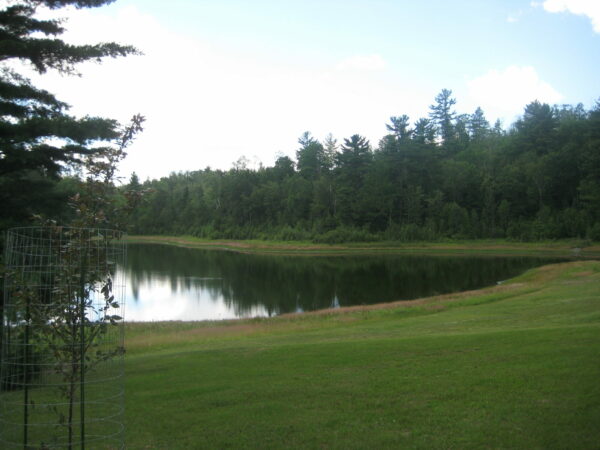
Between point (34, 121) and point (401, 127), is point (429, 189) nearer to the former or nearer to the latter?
point (401, 127)

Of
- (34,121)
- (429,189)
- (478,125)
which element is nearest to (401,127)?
(429,189)

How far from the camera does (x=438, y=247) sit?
235 ft

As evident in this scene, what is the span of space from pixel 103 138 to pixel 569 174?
81.4m

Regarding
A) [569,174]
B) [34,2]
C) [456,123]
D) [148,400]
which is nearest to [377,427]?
[148,400]

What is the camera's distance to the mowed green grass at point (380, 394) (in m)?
5.93

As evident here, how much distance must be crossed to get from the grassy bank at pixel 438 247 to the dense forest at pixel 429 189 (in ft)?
8.40

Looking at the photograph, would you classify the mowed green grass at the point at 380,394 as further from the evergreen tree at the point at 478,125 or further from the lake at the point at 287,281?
the evergreen tree at the point at 478,125

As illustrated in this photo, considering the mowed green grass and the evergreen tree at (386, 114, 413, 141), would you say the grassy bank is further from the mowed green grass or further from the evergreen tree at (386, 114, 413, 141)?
the mowed green grass

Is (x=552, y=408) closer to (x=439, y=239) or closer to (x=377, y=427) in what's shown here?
(x=377, y=427)

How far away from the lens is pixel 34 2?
10406mm

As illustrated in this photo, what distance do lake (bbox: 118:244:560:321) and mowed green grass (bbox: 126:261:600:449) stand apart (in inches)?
709

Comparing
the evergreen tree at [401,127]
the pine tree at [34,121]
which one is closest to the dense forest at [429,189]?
the evergreen tree at [401,127]

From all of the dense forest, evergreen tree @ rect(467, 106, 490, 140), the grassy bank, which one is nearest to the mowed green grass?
the grassy bank

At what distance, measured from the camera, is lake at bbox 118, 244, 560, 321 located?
31.1 meters
